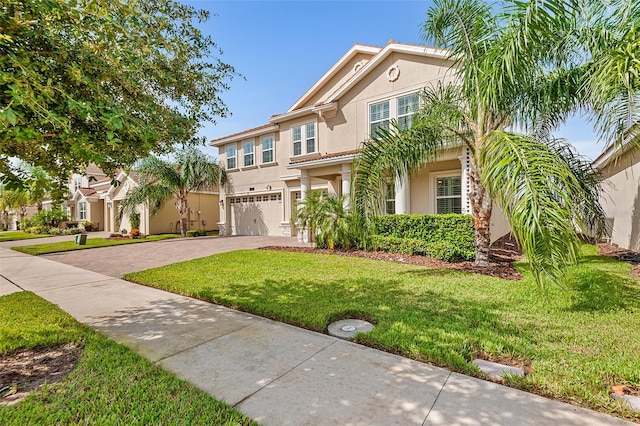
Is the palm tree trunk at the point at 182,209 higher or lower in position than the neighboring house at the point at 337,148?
lower

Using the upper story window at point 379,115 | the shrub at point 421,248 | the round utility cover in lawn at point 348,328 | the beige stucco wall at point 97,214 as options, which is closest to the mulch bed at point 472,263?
the shrub at point 421,248

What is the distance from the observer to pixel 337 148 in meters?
16.2

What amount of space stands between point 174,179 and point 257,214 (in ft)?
18.3

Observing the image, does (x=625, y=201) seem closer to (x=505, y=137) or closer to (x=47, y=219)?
(x=505, y=137)

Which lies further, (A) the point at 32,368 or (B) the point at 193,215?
(B) the point at 193,215

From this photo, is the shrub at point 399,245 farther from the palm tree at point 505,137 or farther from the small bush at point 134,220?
the small bush at point 134,220

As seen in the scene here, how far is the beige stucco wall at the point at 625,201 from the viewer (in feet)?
34.0

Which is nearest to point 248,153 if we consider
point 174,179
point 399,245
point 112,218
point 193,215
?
point 174,179

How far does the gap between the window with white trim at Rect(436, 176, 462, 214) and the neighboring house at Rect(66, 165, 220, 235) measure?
1847 centimetres

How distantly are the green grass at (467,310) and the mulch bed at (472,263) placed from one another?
564mm

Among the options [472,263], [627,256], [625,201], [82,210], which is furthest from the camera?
[82,210]

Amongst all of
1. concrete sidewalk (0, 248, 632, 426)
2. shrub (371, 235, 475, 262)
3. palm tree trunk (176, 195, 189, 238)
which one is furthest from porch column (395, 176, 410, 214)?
palm tree trunk (176, 195, 189, 238)

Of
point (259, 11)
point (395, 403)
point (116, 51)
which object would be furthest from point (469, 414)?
point (259, 11)

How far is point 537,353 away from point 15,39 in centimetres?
631
